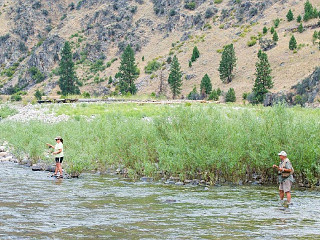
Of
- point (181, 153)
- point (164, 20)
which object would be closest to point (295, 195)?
point (181, 153)

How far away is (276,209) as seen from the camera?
11219mm

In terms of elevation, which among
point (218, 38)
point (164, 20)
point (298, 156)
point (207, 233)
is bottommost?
point (207, 233)

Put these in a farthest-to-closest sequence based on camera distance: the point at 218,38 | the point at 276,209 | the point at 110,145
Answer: the point at 218,38
the point at 110,145
the point at 276,209

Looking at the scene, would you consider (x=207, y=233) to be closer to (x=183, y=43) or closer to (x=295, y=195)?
(x=295, y=195)

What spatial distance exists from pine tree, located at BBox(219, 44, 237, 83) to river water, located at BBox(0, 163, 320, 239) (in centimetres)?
6121

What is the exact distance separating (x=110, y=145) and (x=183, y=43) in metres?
82.4

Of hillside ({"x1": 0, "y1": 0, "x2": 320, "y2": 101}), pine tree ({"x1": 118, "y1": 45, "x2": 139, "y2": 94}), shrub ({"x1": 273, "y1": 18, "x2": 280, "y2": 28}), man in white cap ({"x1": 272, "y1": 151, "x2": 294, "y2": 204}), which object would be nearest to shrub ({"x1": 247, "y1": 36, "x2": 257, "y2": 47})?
hillside ({"x1": 0, "y1": 0, "x2": 320, "y2": 101})

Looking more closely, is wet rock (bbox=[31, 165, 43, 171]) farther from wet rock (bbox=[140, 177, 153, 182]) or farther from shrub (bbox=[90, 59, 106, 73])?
shrub (bbox=[90, 59, 106, 73])

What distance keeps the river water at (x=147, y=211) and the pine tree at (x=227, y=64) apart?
61.2 meters

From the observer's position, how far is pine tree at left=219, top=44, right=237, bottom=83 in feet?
244

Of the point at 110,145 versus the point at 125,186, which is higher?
the point at 110,145

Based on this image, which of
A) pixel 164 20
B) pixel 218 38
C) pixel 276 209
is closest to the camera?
pixel 276 209

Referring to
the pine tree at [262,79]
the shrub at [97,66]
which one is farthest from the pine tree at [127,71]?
the shrub at [97,66]

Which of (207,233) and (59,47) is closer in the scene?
(207,233)
